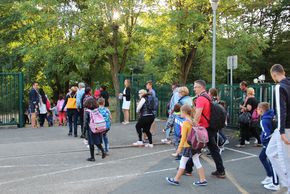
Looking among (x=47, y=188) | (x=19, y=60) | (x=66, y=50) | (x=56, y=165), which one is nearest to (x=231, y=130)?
(x=56, y=165)

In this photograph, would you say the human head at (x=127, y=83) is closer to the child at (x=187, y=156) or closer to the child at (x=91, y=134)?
the child at (x=91, y=134)

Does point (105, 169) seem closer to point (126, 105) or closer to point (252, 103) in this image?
point (252, 103)

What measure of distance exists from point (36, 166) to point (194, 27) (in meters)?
14.4

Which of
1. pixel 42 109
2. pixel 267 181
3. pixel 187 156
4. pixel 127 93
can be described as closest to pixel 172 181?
pixel 187 156

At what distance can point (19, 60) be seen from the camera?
29078 mm

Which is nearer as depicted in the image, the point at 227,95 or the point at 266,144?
the point at 266,144

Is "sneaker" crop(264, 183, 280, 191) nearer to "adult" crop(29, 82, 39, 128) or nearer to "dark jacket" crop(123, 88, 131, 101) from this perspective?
"dark jacket" crop(123, 88, 131, 101)

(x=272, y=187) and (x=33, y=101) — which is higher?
(x=33, y=101)

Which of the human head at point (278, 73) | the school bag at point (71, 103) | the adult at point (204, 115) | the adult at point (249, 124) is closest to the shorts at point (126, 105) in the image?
the school bag at point (71, 103)

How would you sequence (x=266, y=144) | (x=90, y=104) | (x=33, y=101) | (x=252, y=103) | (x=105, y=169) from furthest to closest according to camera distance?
(x=33, y=101) < (x=252, y=103) < (x=90, y=104) < (x=105, y=169) < (x=266, y=144)

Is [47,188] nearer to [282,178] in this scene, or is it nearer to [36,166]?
[36,166]

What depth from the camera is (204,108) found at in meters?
7.21

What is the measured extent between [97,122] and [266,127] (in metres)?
3.87

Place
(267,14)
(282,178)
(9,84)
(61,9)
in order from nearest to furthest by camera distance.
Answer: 1. (282,178)
2. (9,84)
3. (61,9)
4. (267,14)
